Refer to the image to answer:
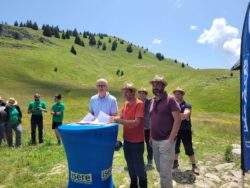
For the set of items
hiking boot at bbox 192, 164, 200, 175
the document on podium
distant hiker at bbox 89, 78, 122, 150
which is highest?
distant hiker at bbox 89, 78, 122, 150

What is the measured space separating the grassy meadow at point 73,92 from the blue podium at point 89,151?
311cm

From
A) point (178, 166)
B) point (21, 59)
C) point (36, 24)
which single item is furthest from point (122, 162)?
point (36, 24)

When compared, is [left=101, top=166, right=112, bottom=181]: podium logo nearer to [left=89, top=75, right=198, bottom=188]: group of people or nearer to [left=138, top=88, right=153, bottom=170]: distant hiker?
[left=89, top=75, right=198, bottom=188]: group of people

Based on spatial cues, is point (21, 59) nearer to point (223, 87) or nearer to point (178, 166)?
point (223, 87)

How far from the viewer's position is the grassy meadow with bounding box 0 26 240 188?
12898 mm

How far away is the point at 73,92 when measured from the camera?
61844 millimetres

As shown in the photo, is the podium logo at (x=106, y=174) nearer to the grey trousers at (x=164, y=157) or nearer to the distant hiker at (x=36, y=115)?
the grey trousers at (x=164, y=157)

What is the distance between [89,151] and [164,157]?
168 cm

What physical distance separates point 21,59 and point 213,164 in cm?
8059

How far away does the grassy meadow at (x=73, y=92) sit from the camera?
42.3ft

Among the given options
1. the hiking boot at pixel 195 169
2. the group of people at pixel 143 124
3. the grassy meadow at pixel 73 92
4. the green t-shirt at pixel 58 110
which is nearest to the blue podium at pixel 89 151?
the group of people at pixel 143 124

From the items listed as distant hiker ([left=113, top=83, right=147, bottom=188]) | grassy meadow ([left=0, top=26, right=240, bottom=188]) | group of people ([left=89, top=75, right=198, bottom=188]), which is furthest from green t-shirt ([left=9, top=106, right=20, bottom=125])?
distant hiker ([left=113, top=83, right=147, bottom=188])

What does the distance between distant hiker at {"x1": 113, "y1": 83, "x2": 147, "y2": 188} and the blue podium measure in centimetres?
95

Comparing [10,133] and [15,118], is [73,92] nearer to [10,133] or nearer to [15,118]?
[10,133]
